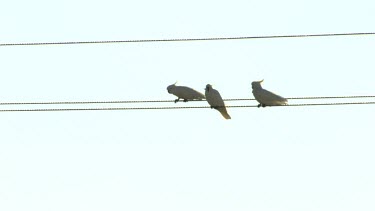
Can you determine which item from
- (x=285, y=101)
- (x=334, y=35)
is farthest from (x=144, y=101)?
(x=285, y=101)

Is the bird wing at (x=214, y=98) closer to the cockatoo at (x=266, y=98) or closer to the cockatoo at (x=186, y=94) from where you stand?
the cockatoo at (x=186, y=94)

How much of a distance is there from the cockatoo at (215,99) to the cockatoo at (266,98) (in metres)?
0.85

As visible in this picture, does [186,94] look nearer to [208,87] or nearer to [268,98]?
[208,87]

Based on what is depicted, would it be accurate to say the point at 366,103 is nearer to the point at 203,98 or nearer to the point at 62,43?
the point at 62,43

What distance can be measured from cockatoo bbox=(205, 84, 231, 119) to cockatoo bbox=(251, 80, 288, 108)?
33.4 inches

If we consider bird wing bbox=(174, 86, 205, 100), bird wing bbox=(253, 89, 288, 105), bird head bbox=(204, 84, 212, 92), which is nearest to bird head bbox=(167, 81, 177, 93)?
bird wing bbox=(174, 86, 205, 100)

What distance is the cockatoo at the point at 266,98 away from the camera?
28484mm

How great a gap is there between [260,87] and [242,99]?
712cm

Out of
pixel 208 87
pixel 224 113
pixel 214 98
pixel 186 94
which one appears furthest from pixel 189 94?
pixel 224 113

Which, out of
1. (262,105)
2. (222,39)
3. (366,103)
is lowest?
(366,103)

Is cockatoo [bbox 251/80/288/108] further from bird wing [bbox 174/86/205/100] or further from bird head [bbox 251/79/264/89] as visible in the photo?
bird wing [bbox 174/86/205/100]

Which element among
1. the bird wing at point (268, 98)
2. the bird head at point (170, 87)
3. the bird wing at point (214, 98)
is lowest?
the bird wing at point (268, 98)

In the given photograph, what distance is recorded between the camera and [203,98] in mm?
30828

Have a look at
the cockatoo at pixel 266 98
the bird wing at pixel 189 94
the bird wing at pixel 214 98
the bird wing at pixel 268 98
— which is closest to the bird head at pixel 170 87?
the bird wing at pixel 189 94
